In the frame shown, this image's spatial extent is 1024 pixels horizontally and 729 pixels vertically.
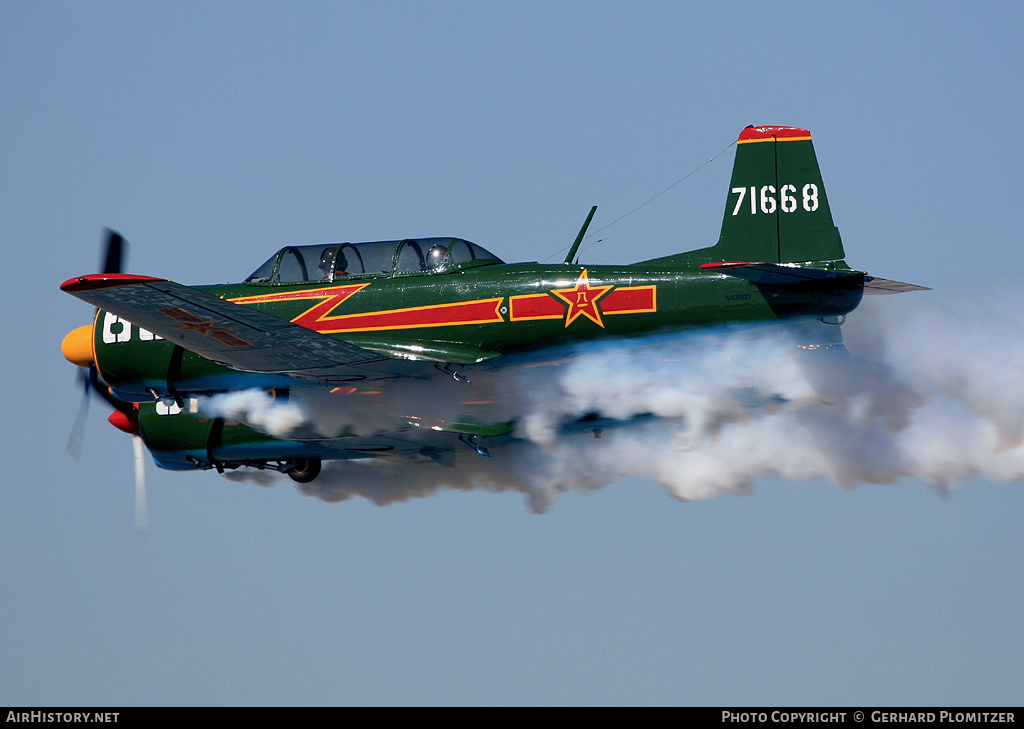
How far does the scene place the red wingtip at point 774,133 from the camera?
19.7 meters

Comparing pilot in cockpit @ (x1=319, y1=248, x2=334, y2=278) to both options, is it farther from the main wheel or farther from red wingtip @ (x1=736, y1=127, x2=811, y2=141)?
red wingtip @ (x1=736, y1=127, x2=811, y2=141)

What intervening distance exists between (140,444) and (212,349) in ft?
13.8

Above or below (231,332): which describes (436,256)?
above

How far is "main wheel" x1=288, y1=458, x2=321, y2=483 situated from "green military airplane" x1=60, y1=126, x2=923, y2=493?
23.3 inches

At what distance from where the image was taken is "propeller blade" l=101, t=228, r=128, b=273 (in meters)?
22.7

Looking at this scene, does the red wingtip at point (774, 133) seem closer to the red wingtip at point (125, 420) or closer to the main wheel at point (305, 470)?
the main wheel at point (305, 470)

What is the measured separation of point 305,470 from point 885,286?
34.5 feet

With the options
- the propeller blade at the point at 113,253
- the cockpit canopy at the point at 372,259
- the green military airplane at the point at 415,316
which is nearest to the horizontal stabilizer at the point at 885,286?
the green military airplane at the point at 415,316

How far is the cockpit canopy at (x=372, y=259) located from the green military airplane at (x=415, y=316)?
23mm

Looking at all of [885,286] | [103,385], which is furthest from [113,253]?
[885,286]

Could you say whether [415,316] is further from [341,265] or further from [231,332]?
[231,332]

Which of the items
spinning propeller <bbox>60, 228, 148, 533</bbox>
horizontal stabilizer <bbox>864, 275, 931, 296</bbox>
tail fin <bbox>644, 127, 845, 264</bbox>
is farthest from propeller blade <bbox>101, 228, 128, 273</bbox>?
horizontal stabilizer <bbox>864, 275, 931, 296</bbox>

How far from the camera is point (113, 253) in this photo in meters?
22.8

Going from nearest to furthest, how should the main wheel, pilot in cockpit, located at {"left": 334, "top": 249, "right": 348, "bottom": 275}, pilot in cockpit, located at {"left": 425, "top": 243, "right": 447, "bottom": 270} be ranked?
1. pilot in cockpit, located at {"left": 425, "top": 243, "right": 447, "bottom": 270}
2. pilot in cockpit, located at {"left": 334, "top": 249, "right": 348, "bottom": 275}
3. the main wheel
